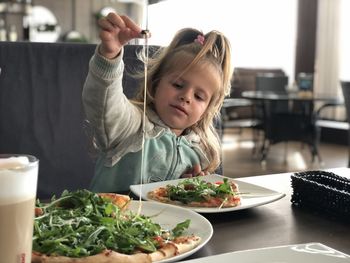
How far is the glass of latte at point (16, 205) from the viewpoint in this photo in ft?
1.77

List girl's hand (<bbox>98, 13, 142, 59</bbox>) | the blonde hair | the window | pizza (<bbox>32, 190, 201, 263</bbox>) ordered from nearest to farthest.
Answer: pizza (<bbox>32, 190, 201, 263</bbox>) < girl's hand (<bbox>98, 13, 142, 59</bbox>) < the blonde hair < the window

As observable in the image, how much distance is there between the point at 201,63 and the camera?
1.54 metres

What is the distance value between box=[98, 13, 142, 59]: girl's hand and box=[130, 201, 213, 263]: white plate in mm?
359

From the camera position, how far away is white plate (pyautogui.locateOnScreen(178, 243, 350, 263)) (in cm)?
65

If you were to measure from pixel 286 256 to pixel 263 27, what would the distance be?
26.0ft

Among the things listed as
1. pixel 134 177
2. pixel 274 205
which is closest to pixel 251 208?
pixel 274 205

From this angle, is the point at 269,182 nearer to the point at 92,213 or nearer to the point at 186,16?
the point at 92,213

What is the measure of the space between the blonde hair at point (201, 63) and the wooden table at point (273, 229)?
0.64m

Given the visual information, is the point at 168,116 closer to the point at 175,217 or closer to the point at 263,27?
the point at 175,217

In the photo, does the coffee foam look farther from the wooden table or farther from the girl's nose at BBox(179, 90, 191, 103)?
the girl's nose at BBox(179, 90, 191, 103)

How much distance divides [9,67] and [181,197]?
3.38ft

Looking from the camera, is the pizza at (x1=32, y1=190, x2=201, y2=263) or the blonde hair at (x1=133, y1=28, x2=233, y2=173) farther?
the blonde hair at (x1=133, y1=28, x2=233, y2=173)

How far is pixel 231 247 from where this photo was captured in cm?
76

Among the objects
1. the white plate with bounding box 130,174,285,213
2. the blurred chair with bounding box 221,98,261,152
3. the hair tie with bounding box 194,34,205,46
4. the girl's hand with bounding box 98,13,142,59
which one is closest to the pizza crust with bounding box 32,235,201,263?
the white plate with bounding box 130,174,285,213
